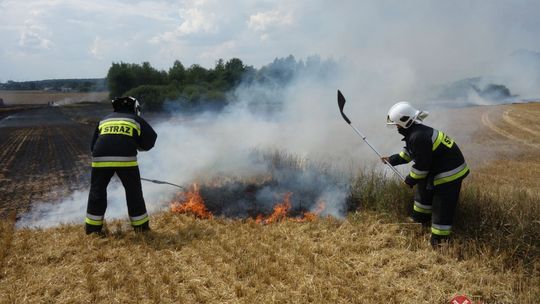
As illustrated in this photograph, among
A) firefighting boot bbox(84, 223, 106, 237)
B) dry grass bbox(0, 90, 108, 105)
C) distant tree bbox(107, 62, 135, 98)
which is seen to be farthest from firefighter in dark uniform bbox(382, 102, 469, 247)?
dry grass bbox(0, 90, 108, 105)

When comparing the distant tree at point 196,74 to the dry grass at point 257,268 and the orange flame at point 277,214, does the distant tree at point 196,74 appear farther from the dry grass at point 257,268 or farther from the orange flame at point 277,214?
the dry grass at point 257,268

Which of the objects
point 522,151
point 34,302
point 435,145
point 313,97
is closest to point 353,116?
point 313,97

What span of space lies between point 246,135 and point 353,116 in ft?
19.4

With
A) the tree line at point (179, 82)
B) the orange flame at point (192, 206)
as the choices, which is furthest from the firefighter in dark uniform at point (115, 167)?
the tree line at point (179, 82)

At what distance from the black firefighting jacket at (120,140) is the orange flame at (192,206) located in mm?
1519

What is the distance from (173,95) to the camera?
96.0 feet

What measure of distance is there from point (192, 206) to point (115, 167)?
174 cm

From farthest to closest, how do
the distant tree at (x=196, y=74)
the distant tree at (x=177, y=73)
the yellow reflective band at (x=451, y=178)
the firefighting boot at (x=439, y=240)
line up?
the distant tree at (x=177, y=73), the distant tree at (x=196, y=74), the firefighting boot at (x=439, y=240), the yellow reflective band at (x=451, y=178)

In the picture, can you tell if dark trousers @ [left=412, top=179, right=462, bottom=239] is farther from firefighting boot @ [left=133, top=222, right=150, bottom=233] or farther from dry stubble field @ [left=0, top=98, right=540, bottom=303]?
firefighting boot @ [left=133, top=222, right=150, bottom=233]

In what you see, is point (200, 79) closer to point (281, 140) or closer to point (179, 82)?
point (179, 82)

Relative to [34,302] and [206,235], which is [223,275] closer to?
[206,235]

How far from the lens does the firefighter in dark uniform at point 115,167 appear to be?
5.49 m

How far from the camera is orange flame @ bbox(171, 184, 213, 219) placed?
21.9 feet

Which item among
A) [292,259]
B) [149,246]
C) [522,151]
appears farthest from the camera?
Result: [522,151]
